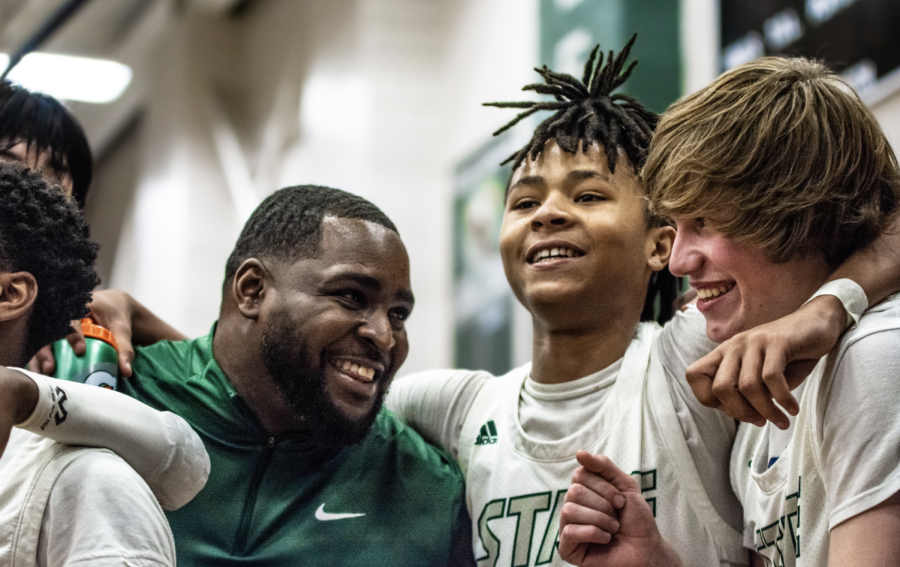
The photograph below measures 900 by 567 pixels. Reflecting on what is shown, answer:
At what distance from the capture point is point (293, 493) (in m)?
2.16

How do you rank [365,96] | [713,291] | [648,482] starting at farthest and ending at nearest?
[365,96], [648,482], [713,291]

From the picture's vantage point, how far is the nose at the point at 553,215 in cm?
226

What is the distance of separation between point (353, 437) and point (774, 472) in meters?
0.82

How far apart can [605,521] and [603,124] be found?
3.15ft

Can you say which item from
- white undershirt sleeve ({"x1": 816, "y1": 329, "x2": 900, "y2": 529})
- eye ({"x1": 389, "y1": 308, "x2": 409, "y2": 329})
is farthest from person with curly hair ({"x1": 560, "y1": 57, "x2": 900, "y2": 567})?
eye ({"x1": 389, "y1": 308, "x2": 409, "y2": 329})

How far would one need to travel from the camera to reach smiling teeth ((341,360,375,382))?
214cm

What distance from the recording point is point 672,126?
75.8 inches

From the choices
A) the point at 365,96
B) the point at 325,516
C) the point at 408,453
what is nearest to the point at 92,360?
the point at 325,516

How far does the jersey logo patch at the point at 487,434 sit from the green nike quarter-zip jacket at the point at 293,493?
0.09 meters

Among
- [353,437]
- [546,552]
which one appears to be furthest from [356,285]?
[546,552]

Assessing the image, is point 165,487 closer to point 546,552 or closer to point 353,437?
point 353,437

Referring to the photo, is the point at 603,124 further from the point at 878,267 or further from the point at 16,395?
the point at 16,395

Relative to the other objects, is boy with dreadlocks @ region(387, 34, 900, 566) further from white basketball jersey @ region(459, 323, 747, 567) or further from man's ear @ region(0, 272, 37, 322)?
man's ear @ region(0, 272, 37, 322)

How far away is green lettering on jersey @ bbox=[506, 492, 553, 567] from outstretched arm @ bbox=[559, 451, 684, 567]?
300 mm
